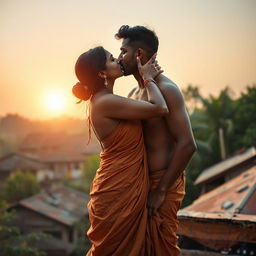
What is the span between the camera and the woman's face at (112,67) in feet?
8.89

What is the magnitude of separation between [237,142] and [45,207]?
44.9 feet

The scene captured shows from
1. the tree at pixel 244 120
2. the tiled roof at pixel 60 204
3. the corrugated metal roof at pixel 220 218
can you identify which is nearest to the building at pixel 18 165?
the tiled roof at pixel 60 204

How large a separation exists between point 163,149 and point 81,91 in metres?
0.83

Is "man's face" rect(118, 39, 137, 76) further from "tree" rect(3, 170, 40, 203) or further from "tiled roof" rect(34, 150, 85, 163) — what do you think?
"tiled roof" rect(34, 150, 85, 163)

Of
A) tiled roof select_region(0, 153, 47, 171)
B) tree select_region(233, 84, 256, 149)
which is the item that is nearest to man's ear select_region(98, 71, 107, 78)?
tree select_region(233, 84, 256, 149)

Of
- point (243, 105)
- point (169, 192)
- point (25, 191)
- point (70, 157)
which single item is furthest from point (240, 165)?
point (70, 157)

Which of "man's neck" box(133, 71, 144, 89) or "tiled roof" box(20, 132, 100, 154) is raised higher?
"man's neck" box(133, 71, 144, 89)

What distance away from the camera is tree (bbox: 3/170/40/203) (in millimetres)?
27389

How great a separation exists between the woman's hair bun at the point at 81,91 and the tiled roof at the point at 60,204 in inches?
695

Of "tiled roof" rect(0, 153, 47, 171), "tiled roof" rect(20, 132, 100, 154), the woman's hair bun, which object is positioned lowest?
"tiled roof" rect(0, 153, 47, 171)

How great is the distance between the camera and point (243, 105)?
2467 cm

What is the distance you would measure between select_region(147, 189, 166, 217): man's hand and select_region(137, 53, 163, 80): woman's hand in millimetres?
923

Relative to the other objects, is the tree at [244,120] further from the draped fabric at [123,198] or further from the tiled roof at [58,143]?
the tiled roof at [58,143]

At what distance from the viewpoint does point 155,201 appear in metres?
2.71
